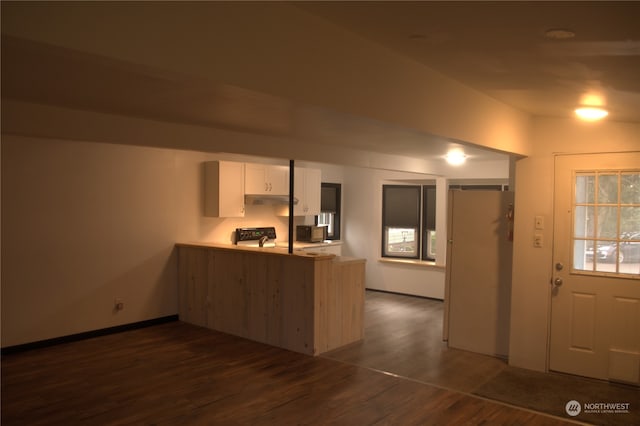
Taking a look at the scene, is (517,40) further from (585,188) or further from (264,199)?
(264,199)

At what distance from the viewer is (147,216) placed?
20.4 ft

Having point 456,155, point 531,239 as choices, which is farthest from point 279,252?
point 456,155

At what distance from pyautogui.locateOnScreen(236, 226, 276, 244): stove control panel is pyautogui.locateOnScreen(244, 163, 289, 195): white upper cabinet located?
62cm

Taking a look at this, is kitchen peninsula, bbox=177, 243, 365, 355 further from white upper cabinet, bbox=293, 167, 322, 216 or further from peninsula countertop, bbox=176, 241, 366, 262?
white upper cabinet, bbox=293, 167, 322, 216

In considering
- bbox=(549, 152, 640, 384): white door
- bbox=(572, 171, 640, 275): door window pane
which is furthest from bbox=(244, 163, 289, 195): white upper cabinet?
bbox=(572, 171, 640, 275): door window pane

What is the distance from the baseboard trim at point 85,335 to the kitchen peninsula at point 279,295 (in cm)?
45

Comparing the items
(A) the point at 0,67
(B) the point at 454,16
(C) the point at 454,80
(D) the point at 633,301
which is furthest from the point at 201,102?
(D) the point at 633,301

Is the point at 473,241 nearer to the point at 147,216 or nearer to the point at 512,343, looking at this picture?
the point at 512,343

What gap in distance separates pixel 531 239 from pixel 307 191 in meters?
4.22

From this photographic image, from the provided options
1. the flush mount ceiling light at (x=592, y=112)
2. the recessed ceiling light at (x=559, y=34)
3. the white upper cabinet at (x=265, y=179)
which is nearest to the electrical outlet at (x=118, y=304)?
the white upper cabinet at (x=265, y=179)

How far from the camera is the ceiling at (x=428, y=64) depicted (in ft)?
6.35

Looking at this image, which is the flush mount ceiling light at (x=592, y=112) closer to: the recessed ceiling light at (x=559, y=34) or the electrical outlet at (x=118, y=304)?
the recessed ceiling light at (x=559, y=34)

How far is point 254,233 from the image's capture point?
24.7 ft

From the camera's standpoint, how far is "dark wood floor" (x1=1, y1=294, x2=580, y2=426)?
142 inches
